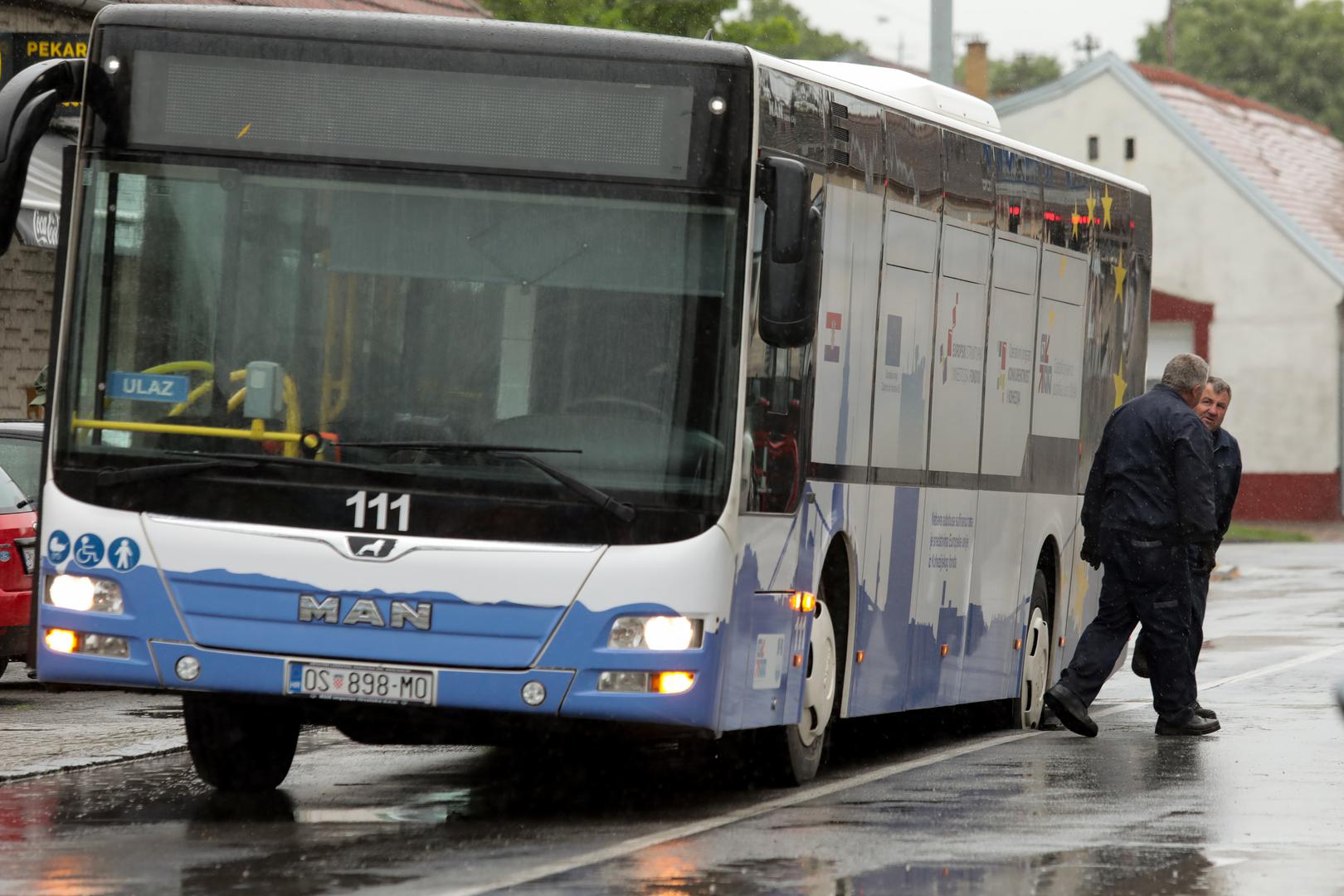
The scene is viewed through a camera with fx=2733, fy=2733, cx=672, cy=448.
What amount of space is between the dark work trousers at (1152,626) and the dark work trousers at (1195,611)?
0.15 metres

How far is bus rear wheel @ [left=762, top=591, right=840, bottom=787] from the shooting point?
10727 mm

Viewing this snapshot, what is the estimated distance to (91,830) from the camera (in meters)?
9.34

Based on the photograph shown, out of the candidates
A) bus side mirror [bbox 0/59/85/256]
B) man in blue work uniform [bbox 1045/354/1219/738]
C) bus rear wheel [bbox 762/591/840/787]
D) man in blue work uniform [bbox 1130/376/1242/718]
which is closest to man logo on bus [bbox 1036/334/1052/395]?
man in blue work uniform [bbox 1045/354/1219/738]

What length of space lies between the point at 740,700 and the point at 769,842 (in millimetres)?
834

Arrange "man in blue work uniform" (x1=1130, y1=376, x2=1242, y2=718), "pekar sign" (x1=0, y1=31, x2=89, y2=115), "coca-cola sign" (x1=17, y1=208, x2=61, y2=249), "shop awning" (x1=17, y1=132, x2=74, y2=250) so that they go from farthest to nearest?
"shop awning" (x1=17, y1=132, x2=74, y2=250) < "coca-cola sign" (x1=17, y1=208, x2=61, y2=249) < "pekar sign" (x1=0, y1=31, x2=89, y2=115) < "man in blue work uniform" (x1=1130, y1=376, x2=1242, y2=718)

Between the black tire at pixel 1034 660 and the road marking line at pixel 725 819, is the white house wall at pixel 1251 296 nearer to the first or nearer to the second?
the road marking line at pixel 725 819

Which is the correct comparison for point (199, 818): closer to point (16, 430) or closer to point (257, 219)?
point (257, 219)

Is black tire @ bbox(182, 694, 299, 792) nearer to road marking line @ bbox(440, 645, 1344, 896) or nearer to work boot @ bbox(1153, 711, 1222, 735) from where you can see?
road marking line @ bbox(440, 645, 1344, 896)

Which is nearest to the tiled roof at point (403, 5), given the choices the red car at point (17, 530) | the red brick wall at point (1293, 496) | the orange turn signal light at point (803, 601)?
the red car at point (17, 530)

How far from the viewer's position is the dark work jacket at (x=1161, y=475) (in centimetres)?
1323

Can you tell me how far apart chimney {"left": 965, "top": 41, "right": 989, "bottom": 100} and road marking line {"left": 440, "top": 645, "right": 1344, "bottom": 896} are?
155ft

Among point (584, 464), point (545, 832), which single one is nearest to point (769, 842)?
point (545, 832)

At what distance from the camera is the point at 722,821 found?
966 cm

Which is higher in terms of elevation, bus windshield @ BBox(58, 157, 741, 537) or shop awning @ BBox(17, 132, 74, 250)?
shop awning @ BBox(17, 132, 74, 250)
